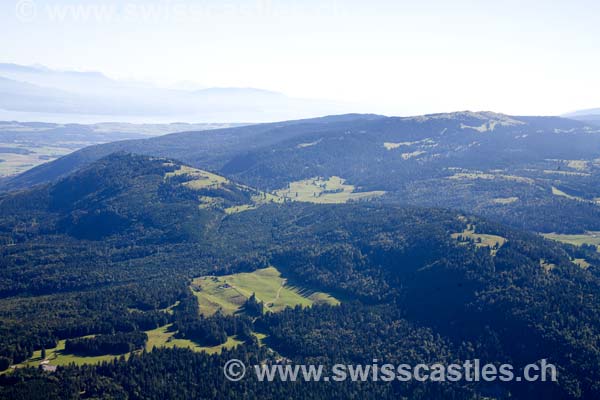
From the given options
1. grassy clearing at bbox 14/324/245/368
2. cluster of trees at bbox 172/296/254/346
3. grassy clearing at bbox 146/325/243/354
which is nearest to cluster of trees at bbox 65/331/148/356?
grassy clearing at bbox 14/324/245/368

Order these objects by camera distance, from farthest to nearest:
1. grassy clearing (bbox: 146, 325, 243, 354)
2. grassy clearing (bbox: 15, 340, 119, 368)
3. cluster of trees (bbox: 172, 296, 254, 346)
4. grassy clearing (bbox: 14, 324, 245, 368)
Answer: cluster of trees (bbox: 172, 296, 254, 346), grassy clearing (bbox: 146, 325, 243, 354), grassy clearing (bbox: 14, 324, 245, 368), grassy clearing (bbox: 15, 340, 119, 368)

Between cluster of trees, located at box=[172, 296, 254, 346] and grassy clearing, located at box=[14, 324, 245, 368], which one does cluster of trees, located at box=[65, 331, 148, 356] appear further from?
cluster of trees, located at box=[172, 296, 254, 346]

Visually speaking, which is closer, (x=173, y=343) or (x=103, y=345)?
(x=103, y=345)

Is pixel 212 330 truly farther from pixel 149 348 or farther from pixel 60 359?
pixel 60 359

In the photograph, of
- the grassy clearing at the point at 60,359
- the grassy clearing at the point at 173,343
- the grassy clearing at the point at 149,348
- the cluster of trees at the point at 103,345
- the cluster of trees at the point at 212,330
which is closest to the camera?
the grassy clearing at the point at 60,359

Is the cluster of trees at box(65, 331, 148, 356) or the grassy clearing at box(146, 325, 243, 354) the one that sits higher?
the cluster of trees at box(65, 331, 148, 356)

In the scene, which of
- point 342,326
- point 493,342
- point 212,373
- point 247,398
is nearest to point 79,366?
point 212,373

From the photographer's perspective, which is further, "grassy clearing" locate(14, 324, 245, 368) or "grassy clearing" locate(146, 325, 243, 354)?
"grassy clearing" locate(146, 325, 243, 354)

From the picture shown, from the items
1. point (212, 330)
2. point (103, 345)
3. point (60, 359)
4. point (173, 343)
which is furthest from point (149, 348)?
point (60, 359)

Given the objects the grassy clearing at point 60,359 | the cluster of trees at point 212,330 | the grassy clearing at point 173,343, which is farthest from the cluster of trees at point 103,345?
the cluster of trees at point 212,330

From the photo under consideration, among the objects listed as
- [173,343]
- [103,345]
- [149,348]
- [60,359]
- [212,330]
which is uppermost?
[103,345]

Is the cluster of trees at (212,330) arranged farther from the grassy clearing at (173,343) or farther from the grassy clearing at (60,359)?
the grassy clearing at (60,359)

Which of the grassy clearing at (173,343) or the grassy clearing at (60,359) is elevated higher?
the grassy clearing at (60,359)
